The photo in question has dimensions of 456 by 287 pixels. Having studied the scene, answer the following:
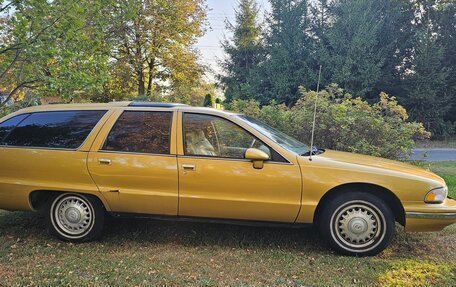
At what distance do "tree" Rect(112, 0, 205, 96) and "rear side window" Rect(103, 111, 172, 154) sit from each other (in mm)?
16903

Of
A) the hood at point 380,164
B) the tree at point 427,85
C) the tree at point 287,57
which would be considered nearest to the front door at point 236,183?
the hood at point 380,164

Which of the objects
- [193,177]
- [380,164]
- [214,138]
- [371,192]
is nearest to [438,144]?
[380,164]

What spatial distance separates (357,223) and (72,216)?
124 inches

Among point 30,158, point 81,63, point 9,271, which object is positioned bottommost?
point 9,271

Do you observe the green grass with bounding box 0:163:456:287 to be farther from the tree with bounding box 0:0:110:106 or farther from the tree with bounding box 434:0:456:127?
the tree with bounding box 434:0:456:127

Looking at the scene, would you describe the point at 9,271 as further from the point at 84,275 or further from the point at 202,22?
the point at 202,22

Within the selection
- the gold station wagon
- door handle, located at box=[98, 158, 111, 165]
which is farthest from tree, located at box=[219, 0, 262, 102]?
door handle, located at box=[98, 158, 111, 165]

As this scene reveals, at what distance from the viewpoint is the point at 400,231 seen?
4523 mm

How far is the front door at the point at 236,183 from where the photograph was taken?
3.75m

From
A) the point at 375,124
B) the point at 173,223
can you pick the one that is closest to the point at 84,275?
the point at 173,223

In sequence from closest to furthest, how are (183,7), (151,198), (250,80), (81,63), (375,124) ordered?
1. (151,198)
2. (81,63)
3. (375,124)
4. (183,7)
5. (250,80)

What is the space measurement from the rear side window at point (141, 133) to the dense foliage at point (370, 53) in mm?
19484

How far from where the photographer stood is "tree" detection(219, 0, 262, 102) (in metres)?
28.0

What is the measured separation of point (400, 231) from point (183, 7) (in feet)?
65.5
